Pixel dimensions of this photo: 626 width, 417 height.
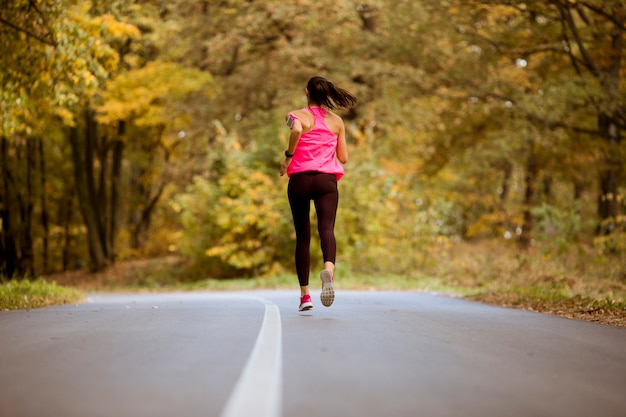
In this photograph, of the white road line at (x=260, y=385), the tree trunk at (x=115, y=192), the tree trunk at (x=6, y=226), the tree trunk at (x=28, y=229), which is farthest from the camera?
the tree trunk at (x=115, y=192)

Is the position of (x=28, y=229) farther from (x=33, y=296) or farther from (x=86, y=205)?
(x=33, y=296)

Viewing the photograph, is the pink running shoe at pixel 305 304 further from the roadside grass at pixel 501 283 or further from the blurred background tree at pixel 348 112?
the blurred background tree at pixel 348 112

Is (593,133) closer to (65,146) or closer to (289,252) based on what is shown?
(289,252)

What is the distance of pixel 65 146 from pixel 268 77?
16.5m

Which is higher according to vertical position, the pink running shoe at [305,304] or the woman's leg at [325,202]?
the woman's leg at [325,202]

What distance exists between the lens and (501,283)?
51.3ft

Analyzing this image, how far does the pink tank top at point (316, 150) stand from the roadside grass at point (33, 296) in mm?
4589

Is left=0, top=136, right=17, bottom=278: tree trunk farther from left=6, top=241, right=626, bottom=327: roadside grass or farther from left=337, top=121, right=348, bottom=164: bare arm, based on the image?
left=337, top=121, right=348, bottom=164: bare arm

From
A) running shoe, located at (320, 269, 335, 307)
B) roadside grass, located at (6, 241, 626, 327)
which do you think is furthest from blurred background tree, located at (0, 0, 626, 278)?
running shoe, located at (320, 269, 335, 307)

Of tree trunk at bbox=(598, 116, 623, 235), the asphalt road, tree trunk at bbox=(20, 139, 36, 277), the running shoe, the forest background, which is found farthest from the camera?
tree trunk at bbox=(20, 139, 36, 277)

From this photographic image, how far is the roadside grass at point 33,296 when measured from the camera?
11.3 meters

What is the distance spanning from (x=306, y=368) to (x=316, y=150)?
4.03 m

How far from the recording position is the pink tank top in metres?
8.56

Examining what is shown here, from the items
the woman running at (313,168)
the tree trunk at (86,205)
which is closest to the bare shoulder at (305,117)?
the woman running at (313,168)
